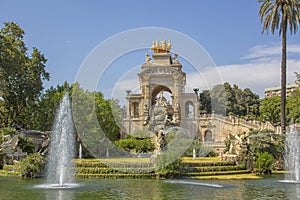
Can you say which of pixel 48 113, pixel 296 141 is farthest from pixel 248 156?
pixel 48 113

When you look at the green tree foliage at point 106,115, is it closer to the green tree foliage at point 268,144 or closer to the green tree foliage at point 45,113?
the green tree foliage at point 45,113

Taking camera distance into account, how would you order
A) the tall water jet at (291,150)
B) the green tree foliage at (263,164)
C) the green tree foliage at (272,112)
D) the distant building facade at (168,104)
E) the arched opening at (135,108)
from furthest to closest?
the green tree foliage at (272,112) < the arched opening at (135,108) < the distant building facade at (168,104) < the tall water jet at (291,150) < the green tree foliage at (263,164)

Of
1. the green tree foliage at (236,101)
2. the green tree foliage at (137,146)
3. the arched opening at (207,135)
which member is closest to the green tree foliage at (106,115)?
the green tree foliage at (137,146)

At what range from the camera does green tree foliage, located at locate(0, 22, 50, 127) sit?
33.1 m

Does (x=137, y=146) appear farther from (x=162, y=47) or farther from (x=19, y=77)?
(x=162, y=47)

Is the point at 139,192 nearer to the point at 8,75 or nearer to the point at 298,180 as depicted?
the point at 298,180

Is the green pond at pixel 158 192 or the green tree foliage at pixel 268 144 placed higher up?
the green tree foliage at pixel 268 144

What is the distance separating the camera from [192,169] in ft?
68.5

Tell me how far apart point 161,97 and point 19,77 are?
21814 millimetres

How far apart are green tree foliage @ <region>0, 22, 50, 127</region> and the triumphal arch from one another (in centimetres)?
1626

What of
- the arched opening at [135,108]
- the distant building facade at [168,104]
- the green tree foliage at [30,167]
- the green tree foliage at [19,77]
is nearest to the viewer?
the green tree foliage at [30,167]

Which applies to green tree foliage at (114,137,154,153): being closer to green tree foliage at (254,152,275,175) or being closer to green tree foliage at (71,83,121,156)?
green tree foliage at (71,83,121,156)

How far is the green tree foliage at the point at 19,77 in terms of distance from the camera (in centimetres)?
3312

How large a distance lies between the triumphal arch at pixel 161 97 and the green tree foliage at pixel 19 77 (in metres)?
16.3
